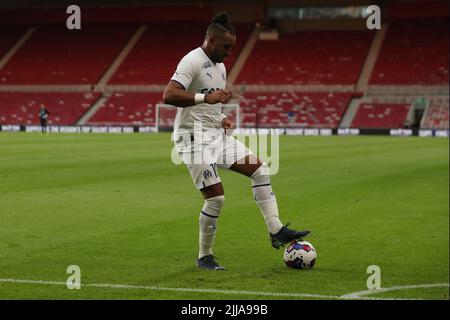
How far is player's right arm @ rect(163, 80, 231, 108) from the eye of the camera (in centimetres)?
875

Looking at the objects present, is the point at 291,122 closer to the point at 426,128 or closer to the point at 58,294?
the point at 426,128

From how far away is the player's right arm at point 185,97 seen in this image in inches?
344

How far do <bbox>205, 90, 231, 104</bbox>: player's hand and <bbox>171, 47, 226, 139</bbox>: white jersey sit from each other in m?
0.33

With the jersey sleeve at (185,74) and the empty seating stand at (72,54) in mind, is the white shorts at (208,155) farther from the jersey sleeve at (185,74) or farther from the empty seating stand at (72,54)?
the empty seating stand at (72,54)

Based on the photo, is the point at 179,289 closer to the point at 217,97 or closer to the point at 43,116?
the point at 217,97

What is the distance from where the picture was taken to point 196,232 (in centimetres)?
1220

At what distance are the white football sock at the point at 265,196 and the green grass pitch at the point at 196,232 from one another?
46 cm

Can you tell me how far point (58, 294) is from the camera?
7840 millimetres

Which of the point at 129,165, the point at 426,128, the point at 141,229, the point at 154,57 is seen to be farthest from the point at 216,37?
the point at 426,128

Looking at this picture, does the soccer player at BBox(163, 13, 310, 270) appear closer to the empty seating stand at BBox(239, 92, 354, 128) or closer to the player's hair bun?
the player's hair bun

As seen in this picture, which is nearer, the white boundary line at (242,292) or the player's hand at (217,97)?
the white boundary line at (242,292)

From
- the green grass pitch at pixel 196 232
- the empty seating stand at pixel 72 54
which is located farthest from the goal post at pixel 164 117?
the green grass pitch at pixel 196 232

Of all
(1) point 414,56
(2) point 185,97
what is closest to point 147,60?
A: (1) point 414,56

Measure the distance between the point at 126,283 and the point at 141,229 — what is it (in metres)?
3.90
